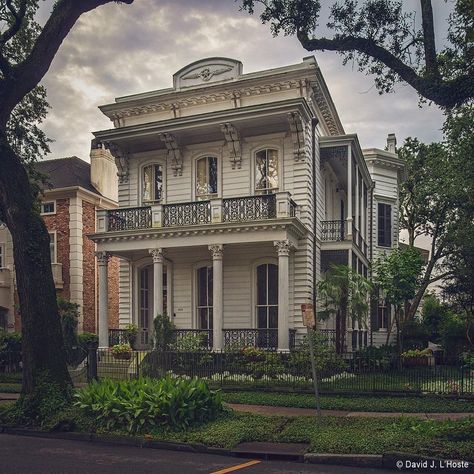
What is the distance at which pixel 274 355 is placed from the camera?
670 inches

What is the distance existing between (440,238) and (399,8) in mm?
19568

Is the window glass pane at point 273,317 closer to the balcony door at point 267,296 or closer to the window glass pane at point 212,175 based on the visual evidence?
the balcony door at point 267,296

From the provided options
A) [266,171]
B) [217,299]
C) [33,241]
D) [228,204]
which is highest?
[266,171]

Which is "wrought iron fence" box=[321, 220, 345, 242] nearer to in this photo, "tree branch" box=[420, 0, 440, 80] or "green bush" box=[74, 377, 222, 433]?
"tree branch" box=[420, 0, 440, 80]

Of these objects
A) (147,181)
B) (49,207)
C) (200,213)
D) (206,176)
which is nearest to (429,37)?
(200,213)

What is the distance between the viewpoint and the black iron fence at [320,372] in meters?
13.4

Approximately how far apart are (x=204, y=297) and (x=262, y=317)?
252 centimetres

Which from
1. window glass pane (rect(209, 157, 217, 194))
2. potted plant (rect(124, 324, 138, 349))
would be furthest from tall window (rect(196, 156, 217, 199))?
potted plant (rect(124, 324, 138, 349))

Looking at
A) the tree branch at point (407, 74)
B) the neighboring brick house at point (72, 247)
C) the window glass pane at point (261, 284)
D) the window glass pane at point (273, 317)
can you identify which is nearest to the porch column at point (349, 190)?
the window glass pane at point (261, 284)

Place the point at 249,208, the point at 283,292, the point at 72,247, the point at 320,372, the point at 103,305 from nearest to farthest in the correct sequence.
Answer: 1. the point at 320,372
2. the point at 283,292
3. the point at 249,208
4. the point at 103,305
5. the point at 72,247

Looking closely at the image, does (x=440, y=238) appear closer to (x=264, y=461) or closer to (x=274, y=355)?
(x=274, y=355)

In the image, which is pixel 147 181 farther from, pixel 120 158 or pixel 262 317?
pixel 262 317

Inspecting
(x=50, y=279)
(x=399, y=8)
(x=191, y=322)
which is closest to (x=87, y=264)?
(x=191, y=322)

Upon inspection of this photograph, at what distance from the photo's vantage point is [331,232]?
22.2 m
